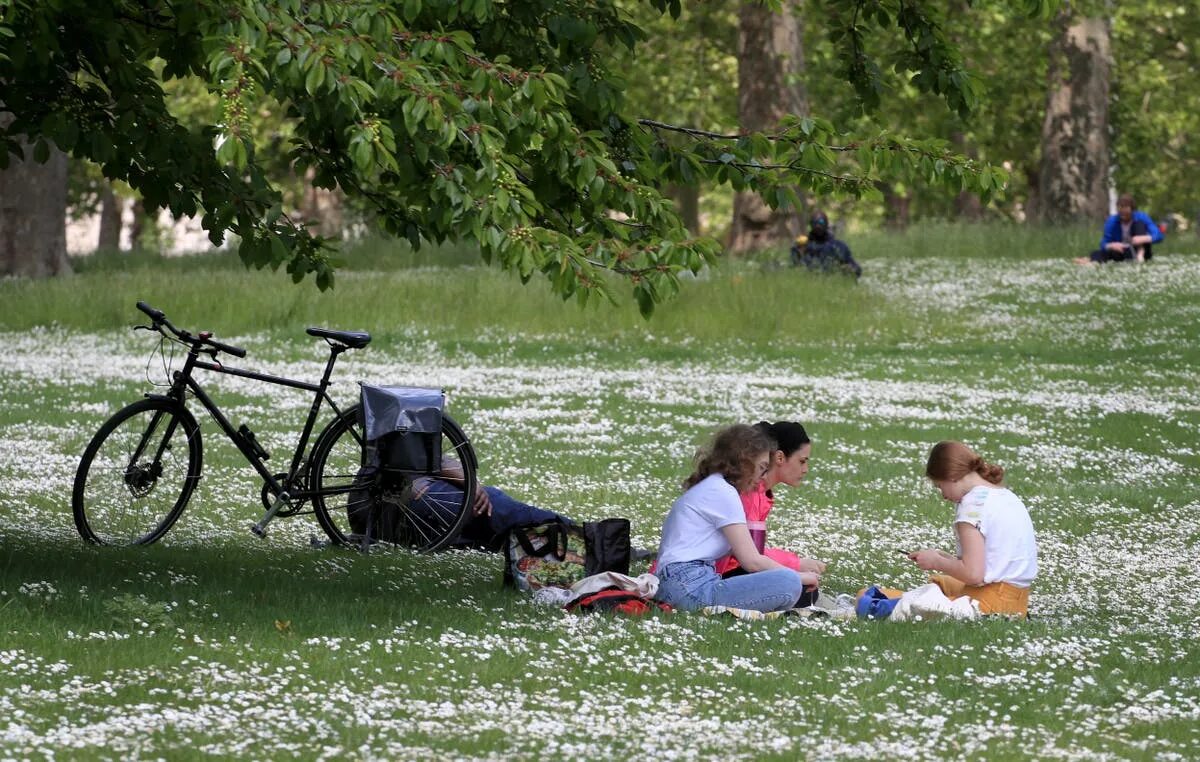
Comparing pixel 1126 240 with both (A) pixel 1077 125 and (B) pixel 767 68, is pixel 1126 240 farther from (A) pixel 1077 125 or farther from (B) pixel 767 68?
(B) pixel 767 68

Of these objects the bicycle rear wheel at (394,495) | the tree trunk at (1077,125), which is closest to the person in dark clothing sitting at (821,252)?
the tree trunk at (1077,125)

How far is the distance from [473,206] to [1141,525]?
705 centimetres

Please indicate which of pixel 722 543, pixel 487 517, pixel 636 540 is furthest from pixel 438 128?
pixel 636 540

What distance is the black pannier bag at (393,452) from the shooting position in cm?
956

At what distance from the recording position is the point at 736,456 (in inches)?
341

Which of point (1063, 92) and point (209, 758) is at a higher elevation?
point (1063, 92)

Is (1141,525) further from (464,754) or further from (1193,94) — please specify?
(1193,94)

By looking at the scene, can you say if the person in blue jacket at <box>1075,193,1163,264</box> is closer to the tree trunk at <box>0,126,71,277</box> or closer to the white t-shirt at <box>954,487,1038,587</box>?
the tree trunk at <box>0,126,71,277</box>

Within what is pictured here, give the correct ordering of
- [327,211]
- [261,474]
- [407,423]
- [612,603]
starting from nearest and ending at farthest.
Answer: [612,603] < [407,423] < [261,474] < [327,211]

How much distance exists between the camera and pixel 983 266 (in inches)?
1320

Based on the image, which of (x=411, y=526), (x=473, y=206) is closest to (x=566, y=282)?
(x=473, y=206)

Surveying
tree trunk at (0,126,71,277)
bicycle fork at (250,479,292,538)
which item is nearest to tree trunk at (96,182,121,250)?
tree trunk at (0,126,71,277)

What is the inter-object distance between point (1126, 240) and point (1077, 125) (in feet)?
21.3

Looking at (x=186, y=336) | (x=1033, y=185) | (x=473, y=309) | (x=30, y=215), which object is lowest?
(x=473, y=309)
